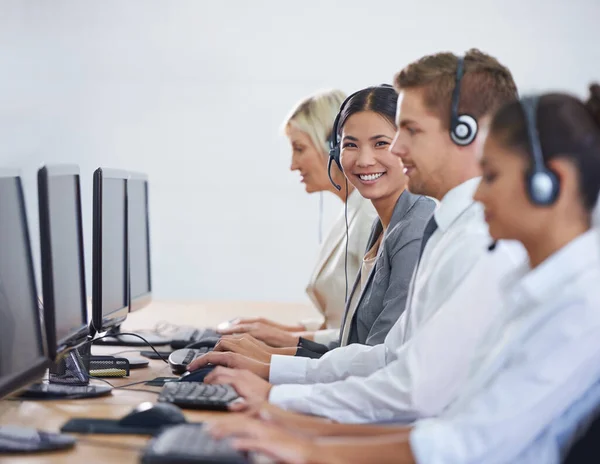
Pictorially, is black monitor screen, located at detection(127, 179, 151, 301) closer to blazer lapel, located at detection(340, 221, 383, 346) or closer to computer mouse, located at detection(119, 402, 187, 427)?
blazer lapel, located at detection(340, 221, 383, 346)

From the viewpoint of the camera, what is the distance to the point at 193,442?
123cm

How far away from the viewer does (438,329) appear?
62.1 inches

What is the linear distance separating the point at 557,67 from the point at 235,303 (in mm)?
2440

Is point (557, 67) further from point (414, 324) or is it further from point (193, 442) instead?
point (193, 442)

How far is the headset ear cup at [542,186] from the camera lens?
128cm

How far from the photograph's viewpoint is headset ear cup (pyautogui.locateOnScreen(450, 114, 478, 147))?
70.4 inches

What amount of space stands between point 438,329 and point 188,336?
1.65 meters

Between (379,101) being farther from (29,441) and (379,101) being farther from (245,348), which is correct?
(29,441)

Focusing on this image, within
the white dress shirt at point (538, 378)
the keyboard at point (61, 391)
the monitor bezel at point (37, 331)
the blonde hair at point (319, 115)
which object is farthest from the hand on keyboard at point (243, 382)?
the blonde hair at point (319, 115)

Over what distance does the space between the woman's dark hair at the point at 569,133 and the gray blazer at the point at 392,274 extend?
0.89 metres

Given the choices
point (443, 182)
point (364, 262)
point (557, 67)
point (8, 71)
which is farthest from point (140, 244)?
point (557, 67)

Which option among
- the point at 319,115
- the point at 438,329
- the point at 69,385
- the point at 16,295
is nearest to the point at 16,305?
the point at 16,295

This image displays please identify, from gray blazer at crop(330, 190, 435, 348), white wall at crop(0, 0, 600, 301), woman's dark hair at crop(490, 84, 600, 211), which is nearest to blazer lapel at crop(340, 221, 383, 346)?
gray blazer at crop(330, 190, 435, 348)

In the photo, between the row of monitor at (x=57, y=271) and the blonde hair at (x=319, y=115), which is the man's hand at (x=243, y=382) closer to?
the row of monitor at (x=57, y=271)
